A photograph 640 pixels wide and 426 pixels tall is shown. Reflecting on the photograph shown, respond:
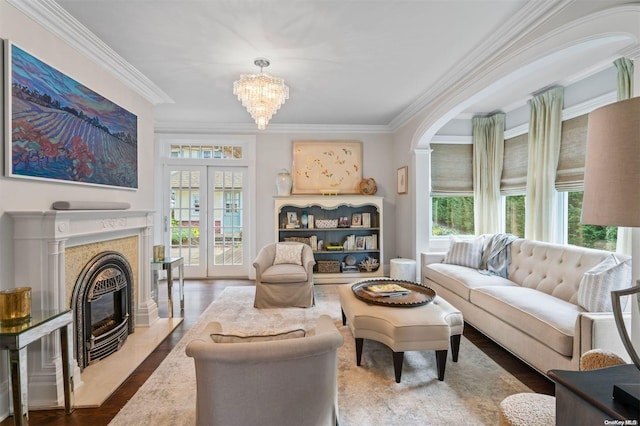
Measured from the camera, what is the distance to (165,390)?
2170 mm

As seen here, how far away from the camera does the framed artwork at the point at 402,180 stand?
511 cm

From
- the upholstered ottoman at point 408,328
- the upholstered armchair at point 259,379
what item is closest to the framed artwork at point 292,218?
the upholstered ottoman at point 408,328

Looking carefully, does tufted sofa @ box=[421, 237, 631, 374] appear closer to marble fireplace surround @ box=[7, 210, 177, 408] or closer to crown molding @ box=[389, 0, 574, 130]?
crown molding @ box=[389, 0, 574, 130]

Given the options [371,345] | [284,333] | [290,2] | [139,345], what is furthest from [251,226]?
[284,333]

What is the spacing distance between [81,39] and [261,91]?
1461 millimetres

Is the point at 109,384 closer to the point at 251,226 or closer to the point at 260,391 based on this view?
the point at 260,391

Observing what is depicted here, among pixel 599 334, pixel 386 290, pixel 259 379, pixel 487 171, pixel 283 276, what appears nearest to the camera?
pixel 259 379

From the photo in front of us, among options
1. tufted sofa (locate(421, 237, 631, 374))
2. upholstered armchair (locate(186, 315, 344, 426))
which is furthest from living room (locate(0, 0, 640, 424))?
upholstered armchair (locate(186, 315, 344, 426))

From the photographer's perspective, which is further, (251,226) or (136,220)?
(251,226)

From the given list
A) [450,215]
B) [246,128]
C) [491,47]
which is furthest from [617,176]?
[246,128]

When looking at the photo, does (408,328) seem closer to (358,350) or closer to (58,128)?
(358,350)

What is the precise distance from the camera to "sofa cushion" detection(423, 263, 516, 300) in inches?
128

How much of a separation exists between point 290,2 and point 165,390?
2865 millimetres

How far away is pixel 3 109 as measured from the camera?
1871 mm
